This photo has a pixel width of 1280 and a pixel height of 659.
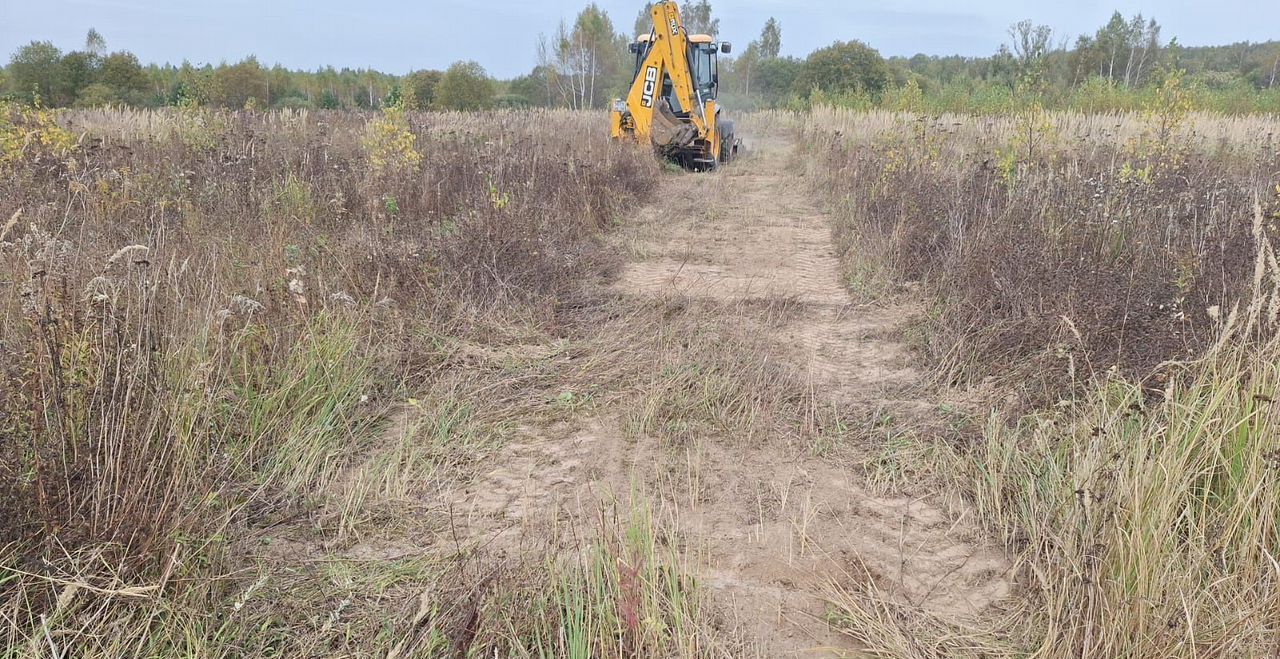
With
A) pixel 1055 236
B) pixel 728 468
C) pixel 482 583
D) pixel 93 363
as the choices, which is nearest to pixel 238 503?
pixel 93 363

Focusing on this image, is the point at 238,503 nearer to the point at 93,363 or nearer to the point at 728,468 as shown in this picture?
the point at 93,363

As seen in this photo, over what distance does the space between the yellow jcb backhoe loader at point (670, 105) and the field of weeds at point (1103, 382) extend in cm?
415

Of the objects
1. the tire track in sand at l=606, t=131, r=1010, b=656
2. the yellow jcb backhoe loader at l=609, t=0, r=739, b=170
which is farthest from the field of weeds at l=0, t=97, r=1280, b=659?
the yellow jcb backhoe loader at l=609, t=0, r=739, b=170

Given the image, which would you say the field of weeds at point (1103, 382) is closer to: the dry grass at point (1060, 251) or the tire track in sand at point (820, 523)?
the dry grass at point (1060, 251)

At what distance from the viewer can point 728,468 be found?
2994mm

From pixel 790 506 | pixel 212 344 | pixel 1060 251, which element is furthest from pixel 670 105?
pixel 790 506

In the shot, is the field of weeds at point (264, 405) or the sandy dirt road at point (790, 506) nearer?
the field of weeds at point (264, 405)

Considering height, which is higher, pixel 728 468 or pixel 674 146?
pixel 674 146

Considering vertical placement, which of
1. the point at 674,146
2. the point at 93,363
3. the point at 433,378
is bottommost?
the point at 433,378

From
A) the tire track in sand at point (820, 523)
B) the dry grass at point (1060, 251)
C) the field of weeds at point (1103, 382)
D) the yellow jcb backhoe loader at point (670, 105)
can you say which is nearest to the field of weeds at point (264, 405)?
the tire track in sand at point (820, 523)

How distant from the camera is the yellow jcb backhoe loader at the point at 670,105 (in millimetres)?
10469

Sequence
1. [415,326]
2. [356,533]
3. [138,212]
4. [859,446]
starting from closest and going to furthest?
[356,533]
[859,446]
[415,326]
[138,212]

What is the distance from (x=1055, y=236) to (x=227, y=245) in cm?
526

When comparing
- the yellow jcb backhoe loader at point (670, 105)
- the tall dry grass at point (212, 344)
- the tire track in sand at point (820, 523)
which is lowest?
the tire track in sand at point (820, 523)
